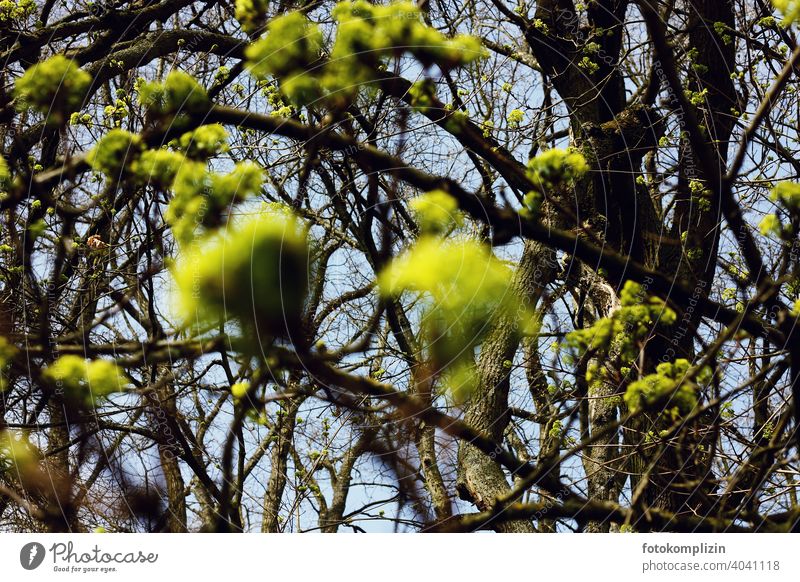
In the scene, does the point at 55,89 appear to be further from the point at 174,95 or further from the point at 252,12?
the point at 252,12

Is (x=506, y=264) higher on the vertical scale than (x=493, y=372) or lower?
higher

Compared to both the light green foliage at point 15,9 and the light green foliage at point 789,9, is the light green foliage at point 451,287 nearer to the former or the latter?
the light green foliage at point 789,9

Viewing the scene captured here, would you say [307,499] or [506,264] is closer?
[506,264]

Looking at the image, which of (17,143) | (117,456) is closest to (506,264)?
(117,456)

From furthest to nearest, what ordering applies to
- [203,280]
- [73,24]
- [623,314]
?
[73,24] < [623,314] < [203,280]

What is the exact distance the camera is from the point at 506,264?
317 cm

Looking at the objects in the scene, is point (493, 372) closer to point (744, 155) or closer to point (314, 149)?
point (314, 149)

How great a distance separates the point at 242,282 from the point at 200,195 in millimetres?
405

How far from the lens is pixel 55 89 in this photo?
3299 mm

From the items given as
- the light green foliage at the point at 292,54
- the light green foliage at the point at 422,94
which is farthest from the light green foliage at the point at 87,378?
the light green foliage at the point at 422,94

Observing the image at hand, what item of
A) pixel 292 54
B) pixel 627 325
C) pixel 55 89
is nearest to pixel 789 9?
pixel 627 325

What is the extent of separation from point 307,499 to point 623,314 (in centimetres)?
176
